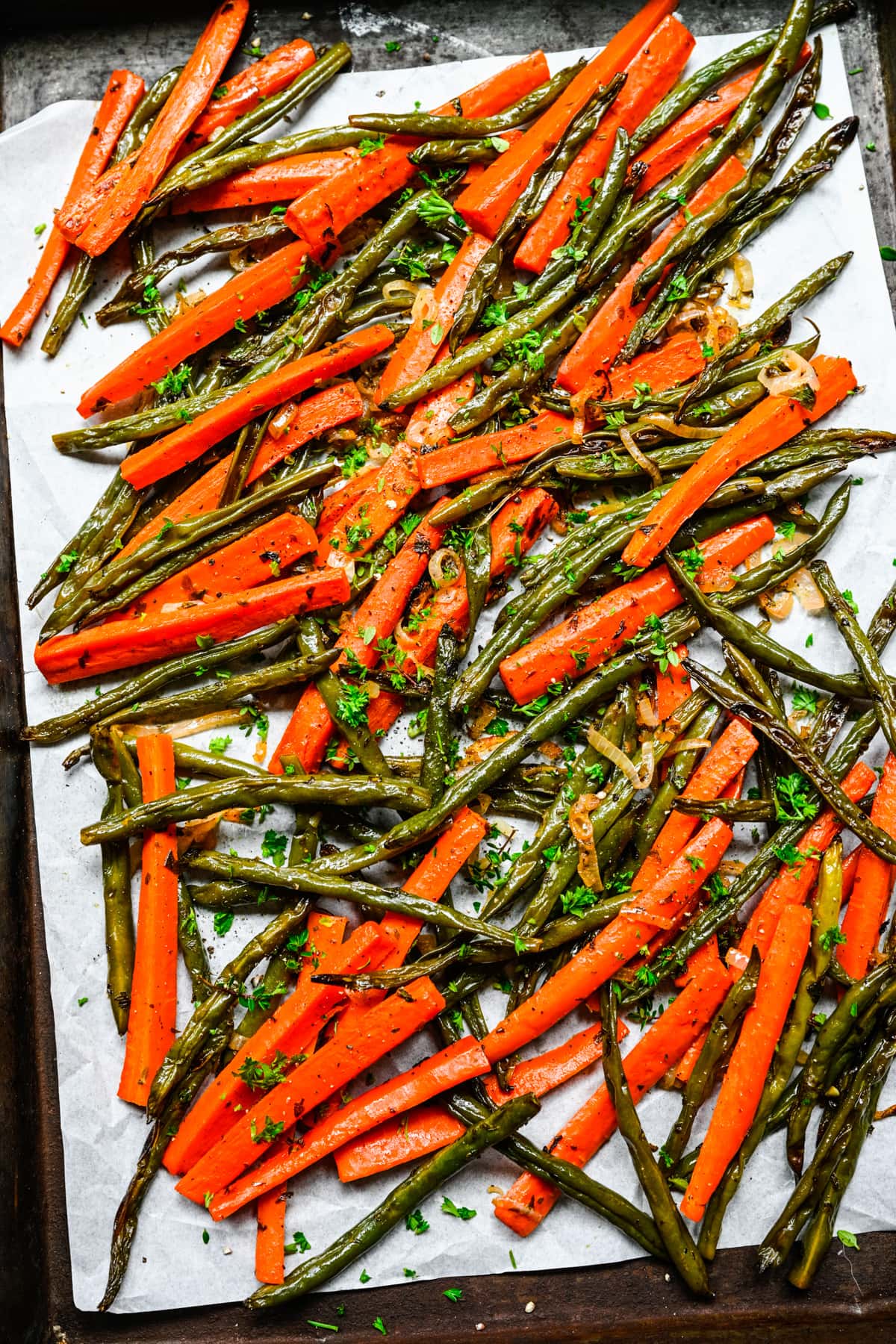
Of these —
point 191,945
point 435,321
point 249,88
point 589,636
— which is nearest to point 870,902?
point 589,636

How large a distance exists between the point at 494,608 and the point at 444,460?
0.75 metres

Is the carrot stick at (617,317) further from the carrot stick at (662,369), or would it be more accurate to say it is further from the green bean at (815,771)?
the green bean at (815,771)

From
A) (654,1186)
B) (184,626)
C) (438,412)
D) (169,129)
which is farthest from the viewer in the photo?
(169,129)

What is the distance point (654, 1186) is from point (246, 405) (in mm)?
3915

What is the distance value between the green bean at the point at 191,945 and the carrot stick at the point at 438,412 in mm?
2373

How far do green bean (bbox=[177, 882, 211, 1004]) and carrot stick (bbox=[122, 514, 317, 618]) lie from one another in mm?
1352

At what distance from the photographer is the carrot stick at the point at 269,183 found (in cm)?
475

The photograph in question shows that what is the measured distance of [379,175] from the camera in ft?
15.4

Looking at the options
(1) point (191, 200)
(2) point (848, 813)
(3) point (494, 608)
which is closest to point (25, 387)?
(1) point (191, 200)

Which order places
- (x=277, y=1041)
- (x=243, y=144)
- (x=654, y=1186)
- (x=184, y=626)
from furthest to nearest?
(x=243, y=144), (x=184, y=626), (x=277, y=1041), (x=654, y=1186)

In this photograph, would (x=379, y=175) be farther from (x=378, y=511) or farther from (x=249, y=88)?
(x=378, y=511)

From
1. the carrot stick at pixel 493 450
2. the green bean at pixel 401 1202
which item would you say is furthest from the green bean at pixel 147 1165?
the carrot stick at pixel 493 450

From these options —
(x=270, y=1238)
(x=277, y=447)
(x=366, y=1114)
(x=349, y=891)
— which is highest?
(x=277, y=447)

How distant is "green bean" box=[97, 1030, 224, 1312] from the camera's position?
4406 mm
